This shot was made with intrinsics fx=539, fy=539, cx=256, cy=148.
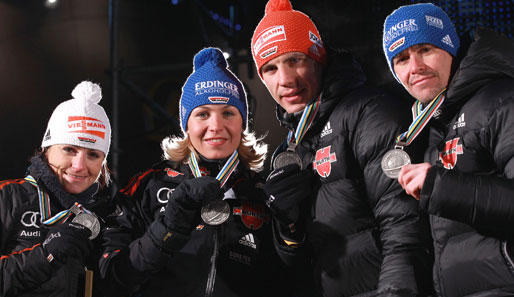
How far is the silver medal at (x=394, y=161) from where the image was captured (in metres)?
1.77

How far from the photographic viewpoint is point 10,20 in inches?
187

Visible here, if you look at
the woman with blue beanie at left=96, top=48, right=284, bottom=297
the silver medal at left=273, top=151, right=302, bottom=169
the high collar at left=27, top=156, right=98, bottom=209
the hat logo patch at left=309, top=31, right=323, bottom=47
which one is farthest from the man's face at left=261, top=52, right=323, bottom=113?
the high collar at left=27, top=156, right=98, bottom=209

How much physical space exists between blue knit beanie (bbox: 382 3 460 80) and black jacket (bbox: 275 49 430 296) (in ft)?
0.68

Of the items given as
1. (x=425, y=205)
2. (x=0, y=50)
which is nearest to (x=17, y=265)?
(x=425, y=205)

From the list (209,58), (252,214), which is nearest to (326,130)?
(252,214)

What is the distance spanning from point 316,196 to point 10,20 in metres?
3.79

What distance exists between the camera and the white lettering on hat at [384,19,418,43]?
210cm

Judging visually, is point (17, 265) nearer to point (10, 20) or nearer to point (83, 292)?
point (83, 292)

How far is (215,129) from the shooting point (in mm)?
2568

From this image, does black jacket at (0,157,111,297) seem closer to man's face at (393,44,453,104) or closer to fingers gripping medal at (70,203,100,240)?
fingers gripping medal at (70,203,100,240)

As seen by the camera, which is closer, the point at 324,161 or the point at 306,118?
the point at 324,161

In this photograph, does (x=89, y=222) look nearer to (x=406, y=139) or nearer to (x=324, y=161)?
(x=324, y=161)

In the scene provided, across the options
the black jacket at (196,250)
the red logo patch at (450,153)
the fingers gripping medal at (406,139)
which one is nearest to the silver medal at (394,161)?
the fingers gripping medal at (406,139)

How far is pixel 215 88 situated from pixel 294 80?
19.1 inches
